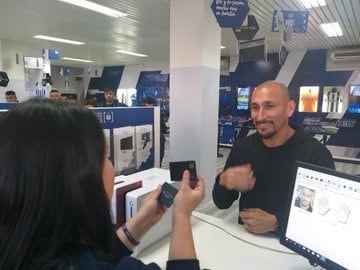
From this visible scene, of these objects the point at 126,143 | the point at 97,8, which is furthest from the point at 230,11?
the point at 97,8

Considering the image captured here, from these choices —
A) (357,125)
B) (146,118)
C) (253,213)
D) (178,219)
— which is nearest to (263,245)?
(253,213)

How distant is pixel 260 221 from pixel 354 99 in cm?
771

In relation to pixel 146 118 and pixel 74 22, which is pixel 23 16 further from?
pixel 146 118

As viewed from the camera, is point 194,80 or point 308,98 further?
point 308,98

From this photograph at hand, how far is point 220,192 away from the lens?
1.83 m

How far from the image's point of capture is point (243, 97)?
9703 millimetres

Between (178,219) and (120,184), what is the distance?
57 cm

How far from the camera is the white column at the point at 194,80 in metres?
3.61

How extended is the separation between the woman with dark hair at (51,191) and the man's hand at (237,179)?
102cm

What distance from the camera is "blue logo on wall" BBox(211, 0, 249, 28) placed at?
270 cm

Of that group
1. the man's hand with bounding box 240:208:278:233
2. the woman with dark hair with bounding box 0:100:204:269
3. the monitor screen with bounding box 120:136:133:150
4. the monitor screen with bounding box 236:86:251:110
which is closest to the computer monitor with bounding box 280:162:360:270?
the man's hand with bounding box 240:208:278:233

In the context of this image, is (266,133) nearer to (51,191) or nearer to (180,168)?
(180,168)

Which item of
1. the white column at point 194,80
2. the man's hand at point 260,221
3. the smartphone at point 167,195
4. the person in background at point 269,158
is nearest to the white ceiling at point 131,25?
the white column at point 194,80

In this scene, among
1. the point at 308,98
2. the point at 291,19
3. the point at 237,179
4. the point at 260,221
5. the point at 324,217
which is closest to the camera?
the point at 324,217
